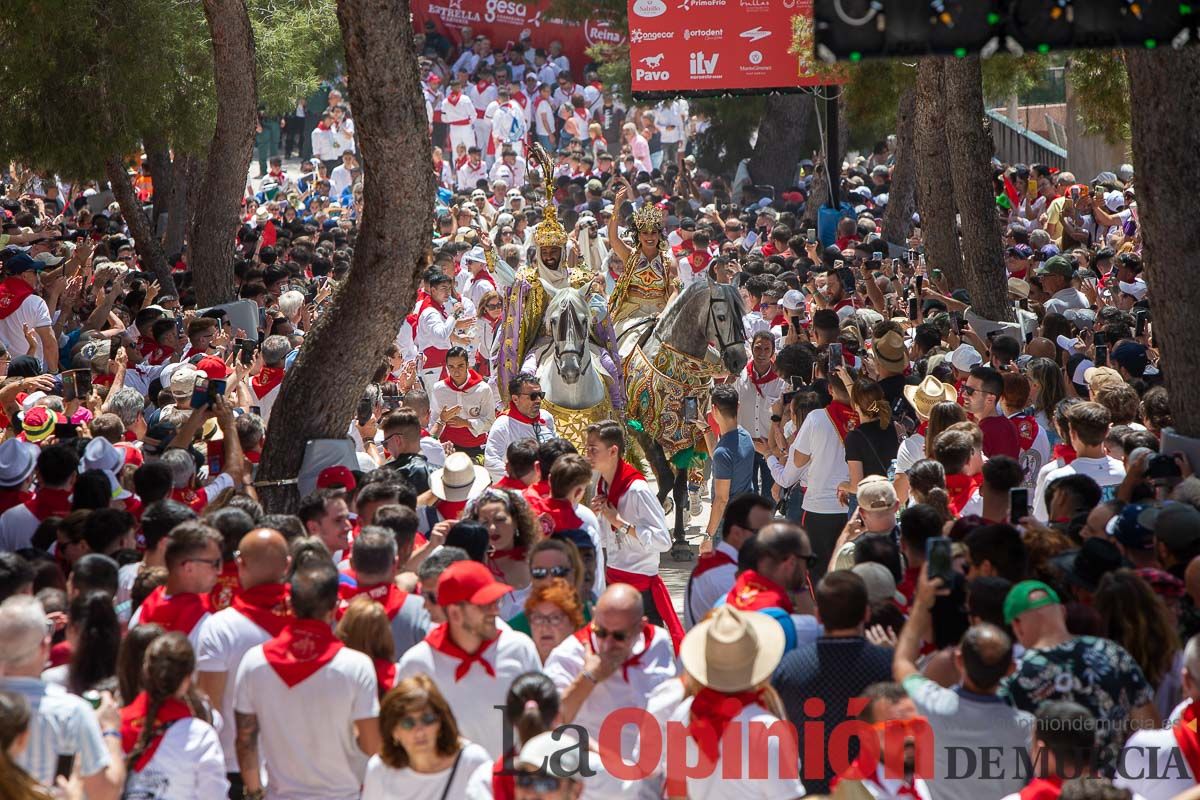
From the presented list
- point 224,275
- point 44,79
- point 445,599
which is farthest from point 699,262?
point 445,599

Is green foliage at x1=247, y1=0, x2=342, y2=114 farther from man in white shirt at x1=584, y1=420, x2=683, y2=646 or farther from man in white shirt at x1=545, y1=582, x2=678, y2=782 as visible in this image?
man in white shirt at x1=545, y1=582, x2=678, y2=782

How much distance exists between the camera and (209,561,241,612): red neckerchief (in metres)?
7.22

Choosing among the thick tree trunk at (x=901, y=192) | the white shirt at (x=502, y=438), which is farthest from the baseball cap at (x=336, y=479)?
the thick tree trunk at (x=901, y=192)

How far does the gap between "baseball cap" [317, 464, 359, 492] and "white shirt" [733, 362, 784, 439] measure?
4919 millimetres

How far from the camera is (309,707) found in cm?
612

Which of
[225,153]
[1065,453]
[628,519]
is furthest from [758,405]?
[225,153]

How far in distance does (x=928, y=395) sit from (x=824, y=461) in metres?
0.85

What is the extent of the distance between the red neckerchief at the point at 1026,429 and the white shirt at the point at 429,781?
19.0ft

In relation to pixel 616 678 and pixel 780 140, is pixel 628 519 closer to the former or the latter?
pixel 616 678

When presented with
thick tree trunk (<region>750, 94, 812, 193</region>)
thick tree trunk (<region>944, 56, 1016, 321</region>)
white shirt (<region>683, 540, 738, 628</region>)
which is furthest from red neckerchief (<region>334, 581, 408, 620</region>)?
thick tree trunk (<region>750, 94, 812, 193</region>)

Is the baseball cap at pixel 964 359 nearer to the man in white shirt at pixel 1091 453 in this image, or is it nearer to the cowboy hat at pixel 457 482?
the man in white shirt at pixel 1091 453

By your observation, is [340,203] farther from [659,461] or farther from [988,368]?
[988,368]

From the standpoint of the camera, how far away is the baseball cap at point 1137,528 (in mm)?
7012

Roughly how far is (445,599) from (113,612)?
1250 mm
